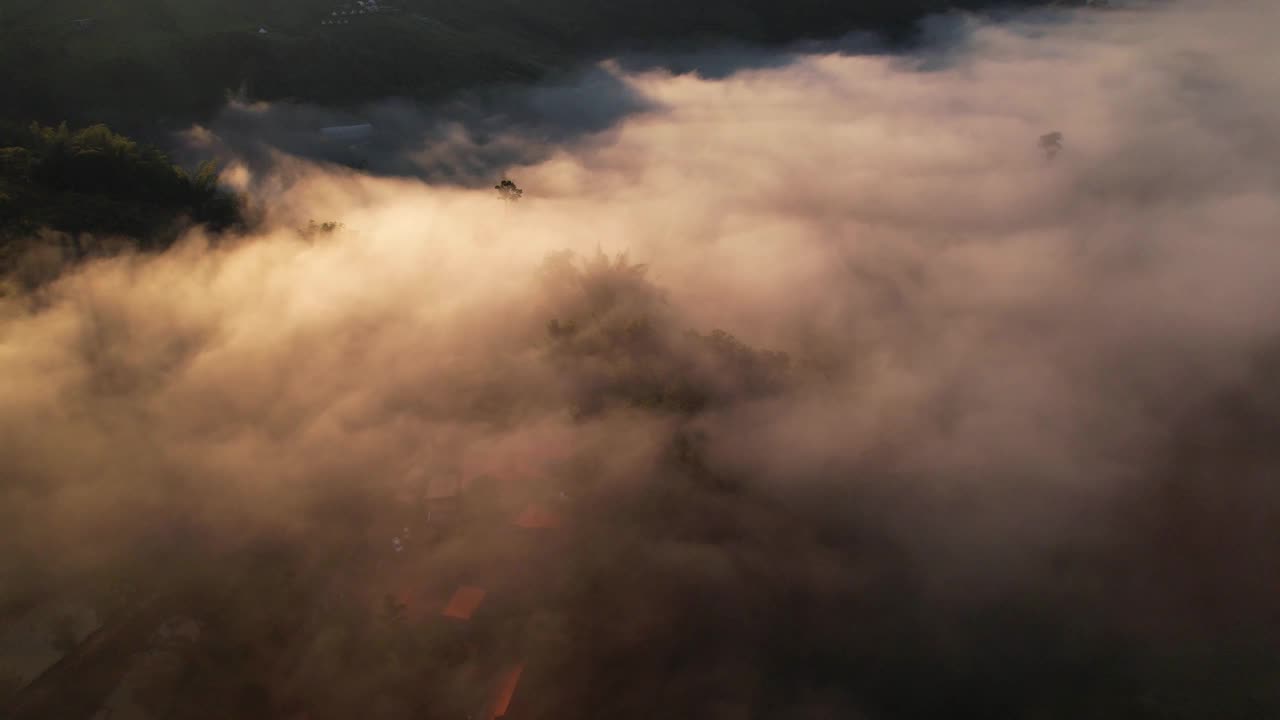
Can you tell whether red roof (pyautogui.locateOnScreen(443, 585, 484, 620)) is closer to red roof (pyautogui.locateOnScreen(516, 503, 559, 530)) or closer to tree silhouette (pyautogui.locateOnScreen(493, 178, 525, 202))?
red roof (pyautogui.locateOnScreen(516, 503, 559, 530))

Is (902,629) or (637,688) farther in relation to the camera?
(902,629)

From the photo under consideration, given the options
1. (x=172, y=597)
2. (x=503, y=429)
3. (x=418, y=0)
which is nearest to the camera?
(x=172, y=597)

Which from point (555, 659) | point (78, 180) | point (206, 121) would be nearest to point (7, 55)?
point (206, 121)

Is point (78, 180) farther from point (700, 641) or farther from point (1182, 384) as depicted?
point (1182, 384)

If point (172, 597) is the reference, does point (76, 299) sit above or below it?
above

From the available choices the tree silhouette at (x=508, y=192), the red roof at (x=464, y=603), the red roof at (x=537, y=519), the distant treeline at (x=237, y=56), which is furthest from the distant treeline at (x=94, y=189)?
the red roof at (x=464, y=603)
